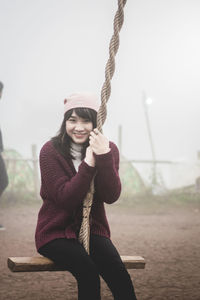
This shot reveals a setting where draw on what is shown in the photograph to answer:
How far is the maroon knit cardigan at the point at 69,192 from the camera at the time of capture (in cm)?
186

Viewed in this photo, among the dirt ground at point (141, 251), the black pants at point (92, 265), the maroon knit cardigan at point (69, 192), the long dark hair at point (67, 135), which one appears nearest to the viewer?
the black pants at point (92, 265)

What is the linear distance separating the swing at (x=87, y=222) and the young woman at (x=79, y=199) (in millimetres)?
40

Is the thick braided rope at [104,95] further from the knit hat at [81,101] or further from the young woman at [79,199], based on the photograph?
the knit hat at [81,101]

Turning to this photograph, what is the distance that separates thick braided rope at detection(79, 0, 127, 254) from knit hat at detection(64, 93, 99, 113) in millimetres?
159

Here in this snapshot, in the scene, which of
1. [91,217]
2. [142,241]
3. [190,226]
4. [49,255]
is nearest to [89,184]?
[91,217]

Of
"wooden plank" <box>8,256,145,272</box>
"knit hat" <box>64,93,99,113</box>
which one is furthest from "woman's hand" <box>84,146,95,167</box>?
"wooden plank" <box>8,256,145,272</box>

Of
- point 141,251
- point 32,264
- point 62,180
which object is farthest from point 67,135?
point 141,251

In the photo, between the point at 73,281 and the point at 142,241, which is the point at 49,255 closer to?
the point at 73,281

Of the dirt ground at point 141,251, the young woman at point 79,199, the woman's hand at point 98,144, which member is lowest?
the dirt ground at point 141,251

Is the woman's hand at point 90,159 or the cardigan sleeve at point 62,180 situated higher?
the woman's hand at point 90,159

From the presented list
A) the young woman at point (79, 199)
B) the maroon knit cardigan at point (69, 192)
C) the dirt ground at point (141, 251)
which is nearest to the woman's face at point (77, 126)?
the young woman at point (79, 199)

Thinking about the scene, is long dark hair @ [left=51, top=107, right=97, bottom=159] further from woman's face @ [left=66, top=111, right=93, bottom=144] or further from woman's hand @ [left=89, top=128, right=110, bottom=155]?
woman's hand @ [left=89, top=128, right=110, bottom=155]

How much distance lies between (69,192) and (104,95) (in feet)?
1.63

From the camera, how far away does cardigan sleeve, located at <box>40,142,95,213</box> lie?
1.85m
